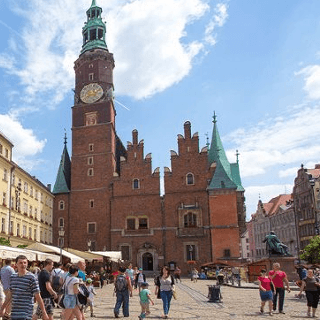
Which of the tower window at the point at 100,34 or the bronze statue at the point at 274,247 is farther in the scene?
the tower window at the point at 100,34

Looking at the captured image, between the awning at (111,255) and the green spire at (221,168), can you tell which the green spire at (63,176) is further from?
the green spire at (221,168)

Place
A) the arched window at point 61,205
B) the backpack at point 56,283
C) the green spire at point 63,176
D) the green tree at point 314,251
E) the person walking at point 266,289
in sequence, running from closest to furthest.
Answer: the backpack at point 56,283 → the person walking at point 266,289 → the green tree at point 314,251 → the arched window at point 61,205 → the green spire at point 63,176

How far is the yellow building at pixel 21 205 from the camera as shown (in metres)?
35.7

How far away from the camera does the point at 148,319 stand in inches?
472

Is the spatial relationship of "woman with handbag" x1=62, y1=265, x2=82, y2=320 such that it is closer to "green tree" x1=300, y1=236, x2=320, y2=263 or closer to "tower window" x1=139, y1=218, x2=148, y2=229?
"green tree" x1=300, y1=236, x2=320, y2=263

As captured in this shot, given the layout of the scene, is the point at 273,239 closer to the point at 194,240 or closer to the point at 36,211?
the point at 194,240

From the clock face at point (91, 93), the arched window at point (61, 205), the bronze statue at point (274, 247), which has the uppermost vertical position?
the clock face at point (91, 93)

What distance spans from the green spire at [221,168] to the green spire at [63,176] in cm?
1814

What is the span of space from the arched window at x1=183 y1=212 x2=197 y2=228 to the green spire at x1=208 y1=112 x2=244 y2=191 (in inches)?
151

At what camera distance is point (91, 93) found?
54.0 metres

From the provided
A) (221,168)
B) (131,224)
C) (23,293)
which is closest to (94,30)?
(221,168)

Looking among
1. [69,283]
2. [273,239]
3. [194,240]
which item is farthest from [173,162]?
[69,283]

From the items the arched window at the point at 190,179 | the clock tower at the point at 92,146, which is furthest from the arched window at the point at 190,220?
the clock tower at the point at 92,146

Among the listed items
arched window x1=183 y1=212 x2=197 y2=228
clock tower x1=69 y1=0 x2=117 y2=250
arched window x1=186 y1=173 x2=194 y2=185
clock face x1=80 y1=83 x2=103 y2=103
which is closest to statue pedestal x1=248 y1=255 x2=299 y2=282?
arched window x1=183 y1=212 x2=197 y2=228
